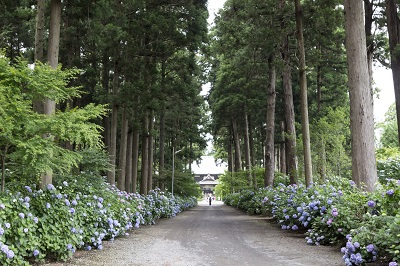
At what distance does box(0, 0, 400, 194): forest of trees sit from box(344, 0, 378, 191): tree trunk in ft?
0.07

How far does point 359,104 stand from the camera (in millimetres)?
8867

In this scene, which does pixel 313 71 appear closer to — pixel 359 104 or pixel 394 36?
pixel 394 36

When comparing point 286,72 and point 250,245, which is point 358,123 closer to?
point 250,245

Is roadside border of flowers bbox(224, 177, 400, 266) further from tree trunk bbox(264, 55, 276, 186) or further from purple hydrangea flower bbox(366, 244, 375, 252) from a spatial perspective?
tree trunk bbox(264, 55, 276, 186)

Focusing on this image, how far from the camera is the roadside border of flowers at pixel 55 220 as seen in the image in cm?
547

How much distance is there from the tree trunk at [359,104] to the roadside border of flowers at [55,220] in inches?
231

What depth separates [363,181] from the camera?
28.7 feet

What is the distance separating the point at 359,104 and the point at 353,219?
2755 millimetres

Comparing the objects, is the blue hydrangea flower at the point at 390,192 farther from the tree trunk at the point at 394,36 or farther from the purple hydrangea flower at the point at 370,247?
the tree trunk at the point at 394,36

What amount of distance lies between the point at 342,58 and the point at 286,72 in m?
7.76

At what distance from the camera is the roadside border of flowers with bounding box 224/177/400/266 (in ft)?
17.9

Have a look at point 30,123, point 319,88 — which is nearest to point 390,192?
point 30,123

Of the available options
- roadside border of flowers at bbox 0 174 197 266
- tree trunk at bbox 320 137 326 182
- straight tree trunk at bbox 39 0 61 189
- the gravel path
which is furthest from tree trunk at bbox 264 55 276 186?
straight tree trunk at bbox 39 0 61 189

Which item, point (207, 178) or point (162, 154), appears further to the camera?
point (207, 178)
